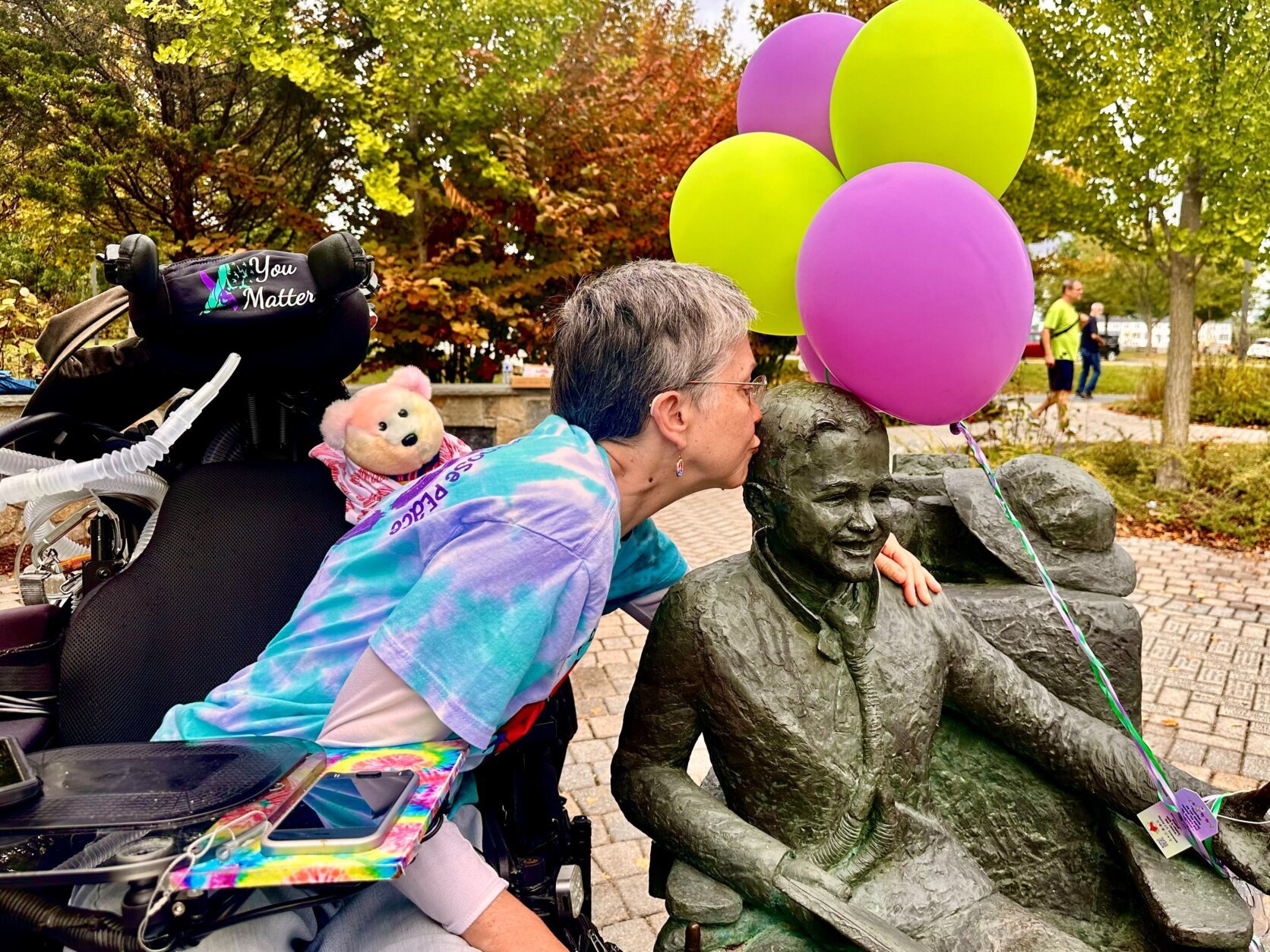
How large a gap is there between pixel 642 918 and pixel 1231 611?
435 centimetres

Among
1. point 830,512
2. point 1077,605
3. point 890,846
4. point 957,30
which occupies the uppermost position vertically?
point 957,30

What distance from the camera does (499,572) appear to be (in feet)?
4.13

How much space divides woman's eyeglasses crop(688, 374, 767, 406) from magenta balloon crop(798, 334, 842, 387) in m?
0.21

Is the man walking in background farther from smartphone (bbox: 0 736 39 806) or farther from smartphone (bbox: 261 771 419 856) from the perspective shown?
smartphone (bbox: 0 736 39 806)

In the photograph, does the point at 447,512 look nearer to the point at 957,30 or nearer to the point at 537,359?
the point at 957,30

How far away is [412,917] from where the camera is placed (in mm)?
1396

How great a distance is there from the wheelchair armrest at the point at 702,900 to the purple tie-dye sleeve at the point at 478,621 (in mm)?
474

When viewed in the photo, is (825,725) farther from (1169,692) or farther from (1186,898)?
(1169,692)

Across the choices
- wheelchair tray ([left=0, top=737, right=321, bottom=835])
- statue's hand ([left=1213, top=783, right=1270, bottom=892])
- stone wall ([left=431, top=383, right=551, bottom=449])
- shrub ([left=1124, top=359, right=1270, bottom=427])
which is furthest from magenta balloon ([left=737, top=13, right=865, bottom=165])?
shrub ([left=1124, top=359, right=1270, bottom=427])

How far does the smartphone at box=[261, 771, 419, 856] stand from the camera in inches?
42.9

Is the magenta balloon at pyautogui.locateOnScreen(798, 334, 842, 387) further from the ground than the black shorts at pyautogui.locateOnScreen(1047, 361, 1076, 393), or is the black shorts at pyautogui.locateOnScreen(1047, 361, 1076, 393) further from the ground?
the magenta balloon at pyautogui.locateOnScreen(798, 334, 842, 387)

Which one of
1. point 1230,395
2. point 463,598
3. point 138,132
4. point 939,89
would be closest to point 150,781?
point 463,598

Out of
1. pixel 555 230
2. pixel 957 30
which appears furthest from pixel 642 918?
pixel 555 230

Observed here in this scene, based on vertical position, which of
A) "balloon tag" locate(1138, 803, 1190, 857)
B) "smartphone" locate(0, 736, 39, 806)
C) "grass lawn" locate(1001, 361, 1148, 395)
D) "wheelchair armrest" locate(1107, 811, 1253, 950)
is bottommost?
"grass lawn" locate(1001, 361, 1148, 395)
